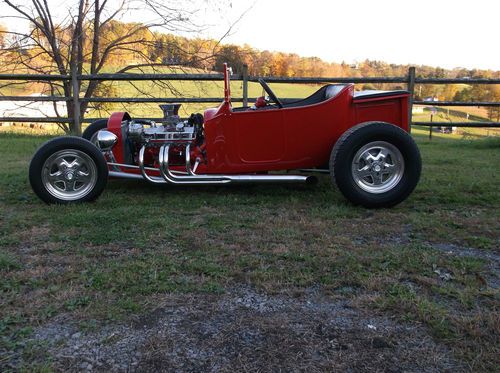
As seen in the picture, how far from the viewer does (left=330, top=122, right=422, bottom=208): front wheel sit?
4.38 meters

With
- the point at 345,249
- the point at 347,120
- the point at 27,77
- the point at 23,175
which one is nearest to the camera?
the point at 345,249

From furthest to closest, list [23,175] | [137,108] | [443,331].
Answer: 1. [137,108]
2. [23,175]
3. [443,331]

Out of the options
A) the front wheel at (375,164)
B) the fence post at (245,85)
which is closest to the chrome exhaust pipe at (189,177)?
the front wheel at (375,164)

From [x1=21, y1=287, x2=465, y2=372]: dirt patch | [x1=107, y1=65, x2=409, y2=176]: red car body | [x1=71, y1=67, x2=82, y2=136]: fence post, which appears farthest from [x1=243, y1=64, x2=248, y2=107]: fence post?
[x1=21, y1=287, x2=465, y2=372]: dirt patch

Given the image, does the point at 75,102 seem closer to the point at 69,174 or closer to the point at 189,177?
the point at 69,174

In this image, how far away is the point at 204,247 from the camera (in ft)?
11.0

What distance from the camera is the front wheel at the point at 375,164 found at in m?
4.38

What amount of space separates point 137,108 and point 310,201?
306 inches

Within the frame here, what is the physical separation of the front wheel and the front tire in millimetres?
2353

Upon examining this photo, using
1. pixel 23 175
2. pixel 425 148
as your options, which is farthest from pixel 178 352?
pixel 425 148

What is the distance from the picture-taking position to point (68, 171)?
453 cm

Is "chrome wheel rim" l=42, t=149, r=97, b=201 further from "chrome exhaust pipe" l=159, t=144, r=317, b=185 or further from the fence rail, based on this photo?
the fence rail

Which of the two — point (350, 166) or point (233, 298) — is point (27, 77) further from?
point (233, 298)

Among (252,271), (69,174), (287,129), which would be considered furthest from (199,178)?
(252,271)
